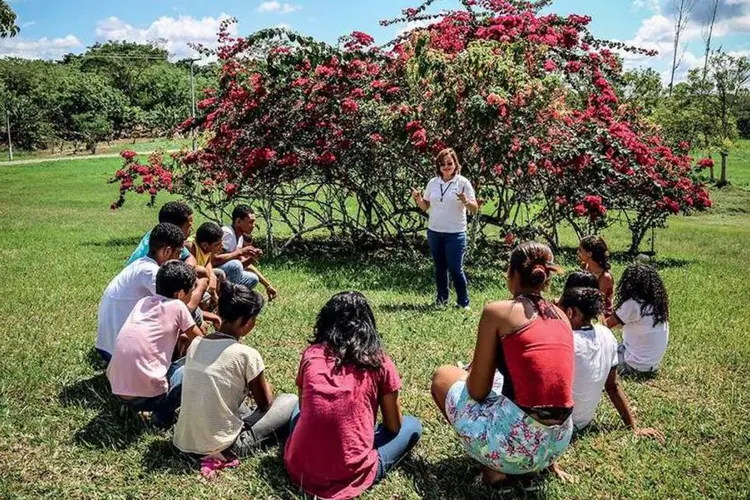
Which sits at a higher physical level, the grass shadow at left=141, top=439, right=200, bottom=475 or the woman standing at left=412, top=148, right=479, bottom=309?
the woman standing at left=412, top=148, right=479, bottom=309

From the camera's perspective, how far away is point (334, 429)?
3.12 metres

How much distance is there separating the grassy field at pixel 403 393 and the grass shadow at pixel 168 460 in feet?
0.04

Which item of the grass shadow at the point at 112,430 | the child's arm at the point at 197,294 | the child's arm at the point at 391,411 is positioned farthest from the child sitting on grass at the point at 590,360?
the grass shadow at the point at 112,430

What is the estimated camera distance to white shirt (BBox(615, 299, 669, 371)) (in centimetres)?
495

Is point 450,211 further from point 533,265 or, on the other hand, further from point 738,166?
point 738,166

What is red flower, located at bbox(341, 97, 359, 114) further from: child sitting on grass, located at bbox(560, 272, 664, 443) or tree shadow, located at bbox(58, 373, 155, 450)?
child sitting on grass, located at bbox(560, 272, 664, 443)

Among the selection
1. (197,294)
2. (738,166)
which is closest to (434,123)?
(197,294)

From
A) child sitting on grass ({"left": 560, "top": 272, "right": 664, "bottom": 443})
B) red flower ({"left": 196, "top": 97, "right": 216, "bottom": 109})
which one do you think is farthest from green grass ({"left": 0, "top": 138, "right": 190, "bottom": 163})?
child sitting on grass ({"left": 560, "top": 272, "right": 664, "bottom": 443})

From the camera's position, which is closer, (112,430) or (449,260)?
(112,430)

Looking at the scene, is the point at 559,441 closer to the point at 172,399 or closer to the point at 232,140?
the point at 172,399

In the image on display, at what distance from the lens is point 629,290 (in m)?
4.95

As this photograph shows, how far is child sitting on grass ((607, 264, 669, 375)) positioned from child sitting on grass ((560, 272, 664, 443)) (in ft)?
3.41

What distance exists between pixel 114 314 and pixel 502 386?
2.79 meters

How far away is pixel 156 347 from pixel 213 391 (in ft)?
2.30
